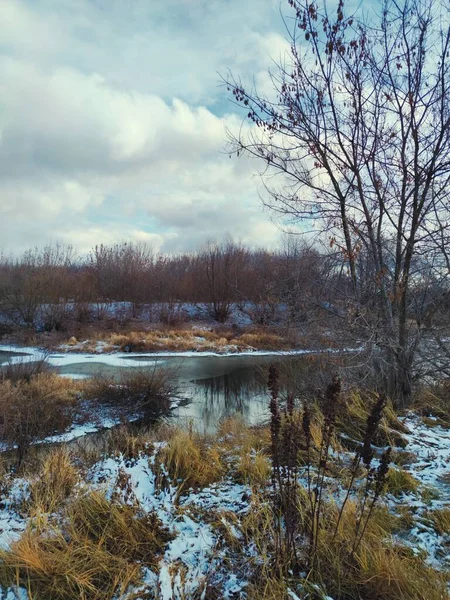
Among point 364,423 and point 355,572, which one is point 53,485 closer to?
point 355,572

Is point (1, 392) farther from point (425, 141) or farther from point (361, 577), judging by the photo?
point (425, 141)

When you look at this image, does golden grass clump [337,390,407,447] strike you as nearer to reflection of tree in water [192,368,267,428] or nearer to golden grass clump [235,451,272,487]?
golden grass clump [235,451,272,487]

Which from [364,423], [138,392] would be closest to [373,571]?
[364,423]

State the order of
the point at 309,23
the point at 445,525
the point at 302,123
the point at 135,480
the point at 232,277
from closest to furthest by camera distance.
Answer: the point at 445,525, the point at 135,480, the point at 309,23, the point at 302,123, the point at 232,277

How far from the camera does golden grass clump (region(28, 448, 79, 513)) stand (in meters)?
3.66

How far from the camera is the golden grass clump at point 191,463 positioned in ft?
13.9

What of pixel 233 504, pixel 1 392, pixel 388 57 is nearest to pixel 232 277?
pixel 1 392

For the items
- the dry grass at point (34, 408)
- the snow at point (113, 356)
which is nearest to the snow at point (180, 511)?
the dry grass at point (34, 408)

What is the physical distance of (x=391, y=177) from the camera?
5855 mm

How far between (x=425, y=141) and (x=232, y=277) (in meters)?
22.8

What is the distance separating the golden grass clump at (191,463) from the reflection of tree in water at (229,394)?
3.60 metres

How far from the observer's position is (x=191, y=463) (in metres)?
4.53

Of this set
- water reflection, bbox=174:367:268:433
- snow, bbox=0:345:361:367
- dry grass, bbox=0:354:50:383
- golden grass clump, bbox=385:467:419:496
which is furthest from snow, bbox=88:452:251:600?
snow, bbox=0:345:361:367

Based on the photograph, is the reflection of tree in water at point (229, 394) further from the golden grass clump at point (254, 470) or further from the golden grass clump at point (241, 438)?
the golden grass clump at point (254, 470)
